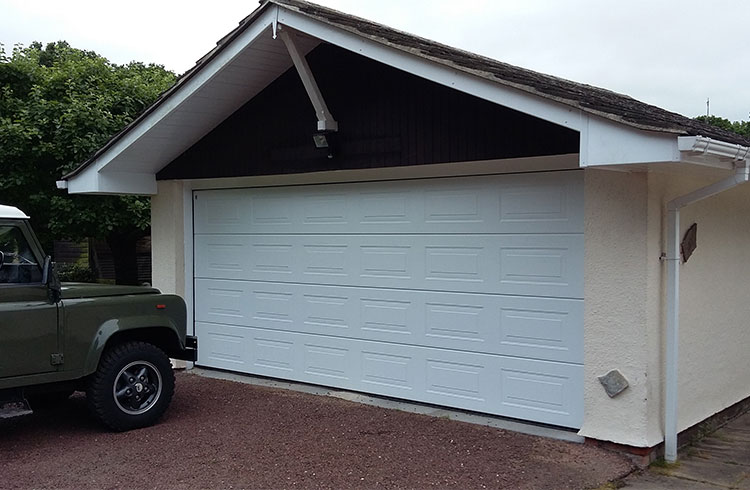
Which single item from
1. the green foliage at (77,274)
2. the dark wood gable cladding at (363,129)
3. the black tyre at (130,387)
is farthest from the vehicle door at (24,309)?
the green foliage at (77,274)

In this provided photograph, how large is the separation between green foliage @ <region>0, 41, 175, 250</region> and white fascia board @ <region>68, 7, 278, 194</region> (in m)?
3.46

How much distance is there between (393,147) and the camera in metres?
7.43

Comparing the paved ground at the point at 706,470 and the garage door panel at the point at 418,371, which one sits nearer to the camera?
the paved ground at the point at 706,470

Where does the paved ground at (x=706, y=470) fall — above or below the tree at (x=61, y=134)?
below

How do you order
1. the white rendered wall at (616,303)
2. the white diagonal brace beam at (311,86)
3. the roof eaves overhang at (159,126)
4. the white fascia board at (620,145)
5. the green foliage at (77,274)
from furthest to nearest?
the green foliage at (77,274), the roof eaves overhang at (159,126), the white diagonal brace beam at (311,86), the white rendered wall at (616,303), the white fascia board at (620,145)

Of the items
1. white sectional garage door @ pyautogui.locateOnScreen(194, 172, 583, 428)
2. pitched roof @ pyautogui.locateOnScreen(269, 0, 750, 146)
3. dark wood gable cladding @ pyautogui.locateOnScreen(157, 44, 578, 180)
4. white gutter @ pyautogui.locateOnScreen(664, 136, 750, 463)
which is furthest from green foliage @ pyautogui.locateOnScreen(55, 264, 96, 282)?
white gutter @ pyautogui.locateOnScreen(664, 136, 750, 463)

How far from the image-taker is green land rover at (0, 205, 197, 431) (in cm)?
625

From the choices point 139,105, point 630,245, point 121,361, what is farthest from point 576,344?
point 139,105

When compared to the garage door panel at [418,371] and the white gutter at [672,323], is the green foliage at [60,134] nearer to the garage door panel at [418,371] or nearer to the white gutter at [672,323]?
the garage door panel at [418,371]

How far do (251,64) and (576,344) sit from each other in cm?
428

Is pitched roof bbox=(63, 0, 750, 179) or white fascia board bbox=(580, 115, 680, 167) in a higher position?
pitched roof bbox=(63, 0, 750, 179)

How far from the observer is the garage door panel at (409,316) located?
21.9 feet

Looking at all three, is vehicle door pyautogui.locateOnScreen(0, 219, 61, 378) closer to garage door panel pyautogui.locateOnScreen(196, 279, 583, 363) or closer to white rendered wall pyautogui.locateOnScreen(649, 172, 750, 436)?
garage door panel pyautogui.locateOnScreen(196, 279, 583, 363)

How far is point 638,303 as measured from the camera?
19.5 feet
